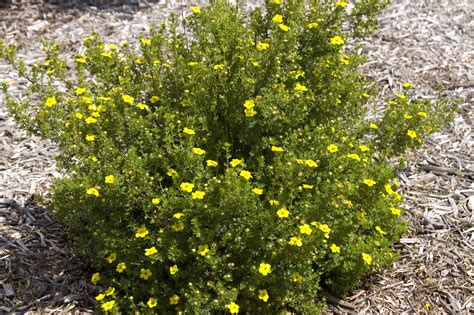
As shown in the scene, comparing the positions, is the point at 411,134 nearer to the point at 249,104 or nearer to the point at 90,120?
the point at 249,104

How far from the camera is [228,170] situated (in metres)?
2.72

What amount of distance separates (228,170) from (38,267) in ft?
5.60

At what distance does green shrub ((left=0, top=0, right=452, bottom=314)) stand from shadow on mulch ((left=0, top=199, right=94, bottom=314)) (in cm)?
21

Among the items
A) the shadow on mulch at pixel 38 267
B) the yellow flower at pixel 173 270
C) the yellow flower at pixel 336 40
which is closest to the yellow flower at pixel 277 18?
the yellow flower at pixel 336 40

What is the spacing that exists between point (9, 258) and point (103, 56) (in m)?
1.54

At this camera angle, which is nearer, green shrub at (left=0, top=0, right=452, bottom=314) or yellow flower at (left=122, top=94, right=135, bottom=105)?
green shrub at (left=0, top=0, right=452, bottom=314)

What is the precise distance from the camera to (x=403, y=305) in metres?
3.52

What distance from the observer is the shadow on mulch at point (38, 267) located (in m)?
3.37

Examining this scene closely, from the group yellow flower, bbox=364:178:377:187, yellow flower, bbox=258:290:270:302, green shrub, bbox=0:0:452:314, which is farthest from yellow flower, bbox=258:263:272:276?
yellow flower, bbox=364:178:377:187

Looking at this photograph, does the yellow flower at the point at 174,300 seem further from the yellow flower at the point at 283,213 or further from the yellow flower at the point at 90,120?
the yellow flower at the point at 90,120

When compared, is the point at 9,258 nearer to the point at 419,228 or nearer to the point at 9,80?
the point at 9,80

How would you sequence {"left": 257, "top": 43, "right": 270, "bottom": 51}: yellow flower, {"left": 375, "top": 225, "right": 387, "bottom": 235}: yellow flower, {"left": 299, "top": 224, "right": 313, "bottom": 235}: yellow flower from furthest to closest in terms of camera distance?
{"left": 375, "top": 225, "right": 387, "bottom": 235}: yellow flower → {"left": 257, "top": 43, "right": 270, "bottom": 51}: yellow flower → {"left": 299, "top": 224, "right": 313, "bottom": 235}: yellow flower

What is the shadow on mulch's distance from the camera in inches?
132

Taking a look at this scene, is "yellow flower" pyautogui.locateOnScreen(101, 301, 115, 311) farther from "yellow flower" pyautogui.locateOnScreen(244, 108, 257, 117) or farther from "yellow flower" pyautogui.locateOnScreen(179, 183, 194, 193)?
"yellow flower" pyautogui.locateOnScreen(244, 108, 257, 117)
